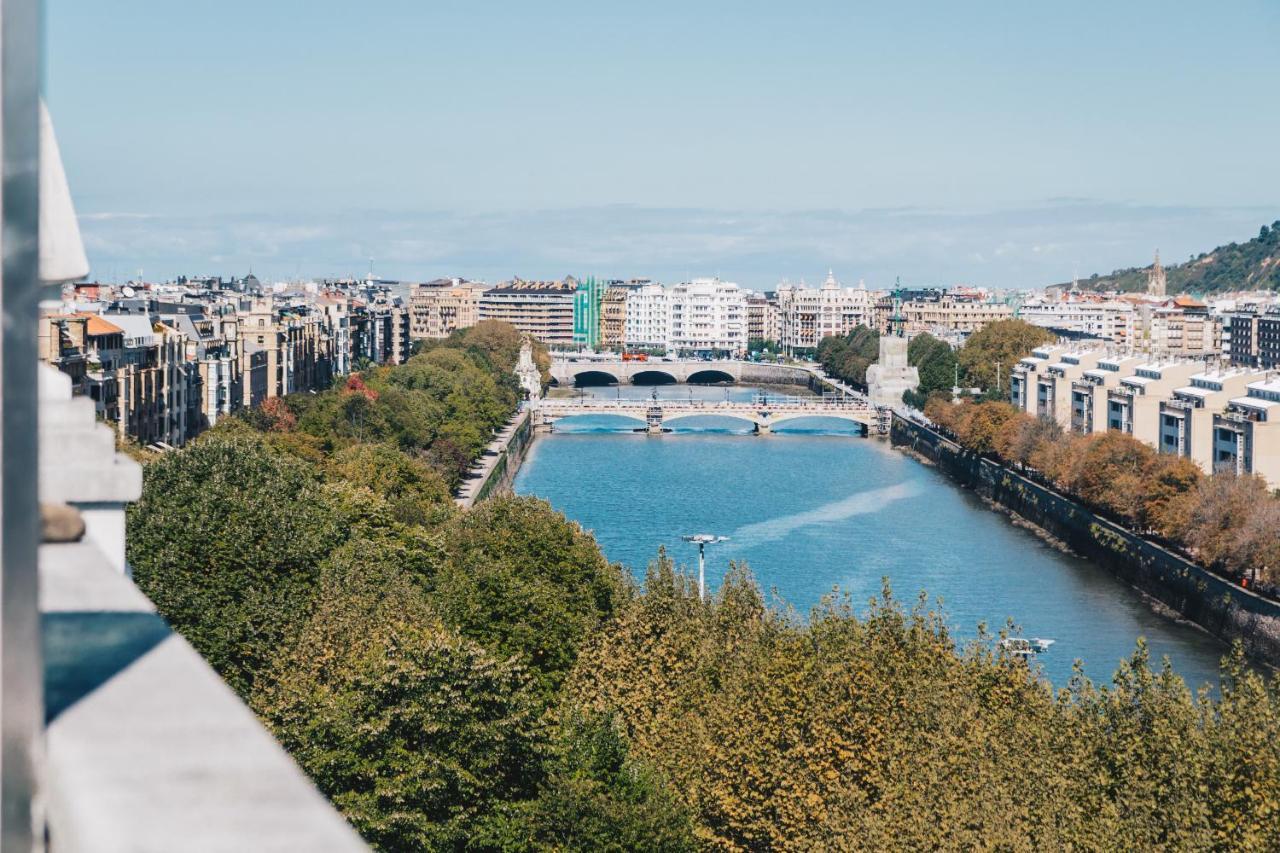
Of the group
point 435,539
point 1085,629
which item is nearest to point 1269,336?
point 1085,629

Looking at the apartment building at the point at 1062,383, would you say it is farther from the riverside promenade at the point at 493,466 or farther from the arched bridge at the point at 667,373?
the arched bridge at the point at 667,373

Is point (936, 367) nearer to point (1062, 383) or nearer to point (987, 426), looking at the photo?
point (1062, 383)

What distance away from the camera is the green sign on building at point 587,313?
11881cm

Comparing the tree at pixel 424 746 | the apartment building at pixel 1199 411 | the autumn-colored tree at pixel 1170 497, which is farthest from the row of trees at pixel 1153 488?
the tree at pixel 424 746

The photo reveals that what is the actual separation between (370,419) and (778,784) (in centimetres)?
2829

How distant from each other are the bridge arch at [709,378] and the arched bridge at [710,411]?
26.3 m

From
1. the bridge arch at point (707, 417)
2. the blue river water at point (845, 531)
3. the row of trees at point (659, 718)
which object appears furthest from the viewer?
the bridge arch at point (707, 417)

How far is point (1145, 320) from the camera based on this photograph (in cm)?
9481

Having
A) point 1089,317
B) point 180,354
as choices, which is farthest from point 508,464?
point 1089,317

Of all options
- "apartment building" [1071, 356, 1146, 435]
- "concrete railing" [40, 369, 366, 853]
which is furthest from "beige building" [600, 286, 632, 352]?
"concrete railing" [40, 369, 366, 853]

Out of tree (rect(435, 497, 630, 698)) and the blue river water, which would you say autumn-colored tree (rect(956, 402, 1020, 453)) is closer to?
the blue river water

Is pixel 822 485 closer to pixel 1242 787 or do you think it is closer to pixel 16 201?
pixel 1242 787

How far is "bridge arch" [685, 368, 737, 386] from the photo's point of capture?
91.4 metres

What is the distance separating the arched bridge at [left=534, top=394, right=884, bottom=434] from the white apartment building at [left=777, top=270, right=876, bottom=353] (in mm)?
48932
